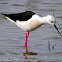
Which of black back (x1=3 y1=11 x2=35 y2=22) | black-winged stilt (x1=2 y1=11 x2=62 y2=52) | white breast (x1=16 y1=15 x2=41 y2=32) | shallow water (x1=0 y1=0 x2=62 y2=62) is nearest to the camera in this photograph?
shallow water (x1=0 y1=0 x2=62 y2=62)

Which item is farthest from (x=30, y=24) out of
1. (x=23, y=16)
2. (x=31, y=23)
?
(x=23, y=16)

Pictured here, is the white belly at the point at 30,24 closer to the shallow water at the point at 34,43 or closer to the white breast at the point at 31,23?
the white breast at the point at 31,23

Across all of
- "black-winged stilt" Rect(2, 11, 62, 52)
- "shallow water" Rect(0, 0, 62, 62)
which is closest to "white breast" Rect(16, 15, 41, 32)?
"black-winged stilt" Rect(2, 11, 62, 52)

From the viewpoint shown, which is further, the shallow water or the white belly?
the white belly

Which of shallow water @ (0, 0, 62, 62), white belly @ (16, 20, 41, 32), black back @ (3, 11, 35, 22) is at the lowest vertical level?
shallow water @ (0, 0, 62, 62)

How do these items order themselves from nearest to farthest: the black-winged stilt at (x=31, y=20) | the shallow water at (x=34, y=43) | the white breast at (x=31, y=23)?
the shallow water at (x=34, y=43)
the black-winged stilt at (x=31, y=20)
the white breast at (x=31, y=23)

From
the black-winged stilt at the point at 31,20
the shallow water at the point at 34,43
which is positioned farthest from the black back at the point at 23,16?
the shallow water at the point at 34,43

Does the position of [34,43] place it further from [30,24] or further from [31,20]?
[31,20]

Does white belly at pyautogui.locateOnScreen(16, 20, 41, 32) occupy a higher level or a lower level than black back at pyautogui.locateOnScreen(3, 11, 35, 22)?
lower

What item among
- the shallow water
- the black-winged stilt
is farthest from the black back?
the shallow water

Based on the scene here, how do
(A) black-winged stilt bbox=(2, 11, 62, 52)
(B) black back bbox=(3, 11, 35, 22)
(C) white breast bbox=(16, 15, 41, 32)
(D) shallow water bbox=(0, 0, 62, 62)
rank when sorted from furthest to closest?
(B) black back bbox=(3, 11, 35, 22) < (C) white breast bbox=(16, 15, 41, 32) < (A) black-winged stilt bbox=(2, 11, 62, 52) < (D) shallow water bbox=(0, 0, 62, 62)

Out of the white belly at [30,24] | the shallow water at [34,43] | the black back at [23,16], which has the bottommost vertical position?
the shallow water at [34,43]

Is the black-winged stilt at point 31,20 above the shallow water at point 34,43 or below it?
above

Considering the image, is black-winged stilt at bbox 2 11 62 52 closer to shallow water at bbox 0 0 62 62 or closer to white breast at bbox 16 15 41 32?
white breast at bbox 16 15 41 32
